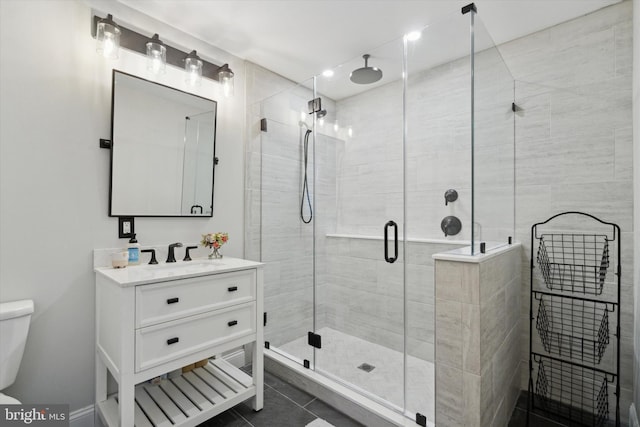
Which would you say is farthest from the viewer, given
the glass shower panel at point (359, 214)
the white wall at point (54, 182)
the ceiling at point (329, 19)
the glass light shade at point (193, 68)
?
the glass shower panel at point (359, 214)

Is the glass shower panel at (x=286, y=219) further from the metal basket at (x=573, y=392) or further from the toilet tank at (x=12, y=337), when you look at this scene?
the metal basket at (x=573, y=392)

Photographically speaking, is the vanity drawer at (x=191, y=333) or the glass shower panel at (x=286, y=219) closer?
the vanity drawer at (x=191, y=333)

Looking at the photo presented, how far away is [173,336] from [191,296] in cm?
21

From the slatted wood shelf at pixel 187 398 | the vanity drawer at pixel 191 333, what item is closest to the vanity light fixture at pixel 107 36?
the vanity drawer at pixel 191 333

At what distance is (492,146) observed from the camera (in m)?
1.84

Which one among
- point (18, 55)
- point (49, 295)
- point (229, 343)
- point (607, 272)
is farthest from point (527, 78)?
point (49, 295)

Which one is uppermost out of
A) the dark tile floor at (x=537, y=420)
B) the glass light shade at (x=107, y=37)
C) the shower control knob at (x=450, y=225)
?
the glass light shade at (x=107, y=37)

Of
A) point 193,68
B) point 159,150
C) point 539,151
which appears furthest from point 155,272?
point 539,151

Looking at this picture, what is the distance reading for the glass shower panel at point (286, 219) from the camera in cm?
250

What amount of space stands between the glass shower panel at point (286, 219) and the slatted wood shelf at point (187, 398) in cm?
56

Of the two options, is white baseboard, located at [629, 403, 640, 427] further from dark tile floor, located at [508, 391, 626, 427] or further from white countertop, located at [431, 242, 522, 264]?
white countertop, located at [431, 242, 522, 264]

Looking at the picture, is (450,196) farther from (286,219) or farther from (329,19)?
(329,19)

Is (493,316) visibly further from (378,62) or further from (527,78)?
(378,62)

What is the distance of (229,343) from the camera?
1.79m
